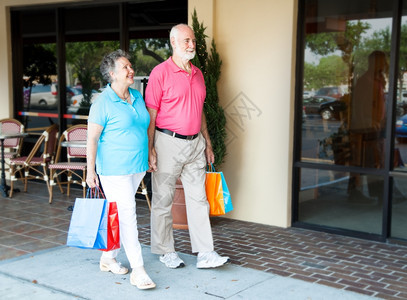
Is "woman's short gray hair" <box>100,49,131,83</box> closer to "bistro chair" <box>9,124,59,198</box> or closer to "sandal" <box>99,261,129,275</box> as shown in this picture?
"sandal" <box>99,261,129,275</box>

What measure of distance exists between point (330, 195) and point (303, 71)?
1.47m

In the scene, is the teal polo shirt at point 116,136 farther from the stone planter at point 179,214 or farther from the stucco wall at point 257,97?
the stucco wall at point 257,97

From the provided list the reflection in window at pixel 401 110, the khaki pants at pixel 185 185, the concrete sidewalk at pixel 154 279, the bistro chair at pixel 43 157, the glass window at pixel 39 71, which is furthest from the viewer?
the glass window at pixel 39 71

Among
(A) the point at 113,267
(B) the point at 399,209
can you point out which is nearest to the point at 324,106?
(B) the point at 399,209

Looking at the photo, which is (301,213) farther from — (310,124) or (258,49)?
(258,49)

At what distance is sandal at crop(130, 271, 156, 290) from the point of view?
4273 millimetres

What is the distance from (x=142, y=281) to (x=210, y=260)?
0.70 m

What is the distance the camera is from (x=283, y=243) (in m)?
5.64

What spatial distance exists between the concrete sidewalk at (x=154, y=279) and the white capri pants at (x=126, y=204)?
0.91 ft

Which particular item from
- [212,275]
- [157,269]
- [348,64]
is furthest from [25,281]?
[348,64]

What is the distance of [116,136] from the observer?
4.27m

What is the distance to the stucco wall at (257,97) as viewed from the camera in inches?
240

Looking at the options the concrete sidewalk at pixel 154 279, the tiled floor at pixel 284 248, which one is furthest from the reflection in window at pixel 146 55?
the concrete sidewalk at pixel 154 279

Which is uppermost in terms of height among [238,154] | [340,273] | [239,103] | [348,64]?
[348,64]
